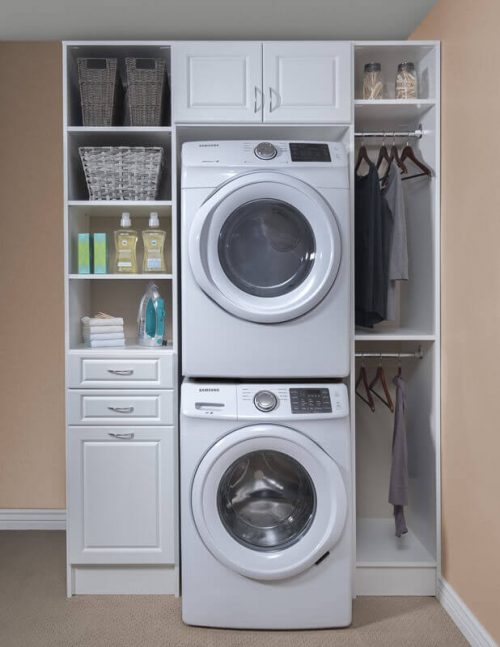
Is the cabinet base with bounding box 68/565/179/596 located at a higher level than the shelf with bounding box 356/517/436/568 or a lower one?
lower

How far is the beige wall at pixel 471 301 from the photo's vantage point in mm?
2037

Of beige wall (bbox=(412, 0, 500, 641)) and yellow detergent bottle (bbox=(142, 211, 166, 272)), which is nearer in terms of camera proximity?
beige wall (bbox=(412, 0, 500, 641))

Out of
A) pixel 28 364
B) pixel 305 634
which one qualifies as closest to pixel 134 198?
pixel 28 364

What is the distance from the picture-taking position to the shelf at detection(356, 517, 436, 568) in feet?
8.44

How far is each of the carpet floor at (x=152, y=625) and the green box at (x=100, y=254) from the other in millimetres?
1393

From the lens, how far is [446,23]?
2.46 meters

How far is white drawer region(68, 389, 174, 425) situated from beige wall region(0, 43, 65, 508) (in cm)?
74

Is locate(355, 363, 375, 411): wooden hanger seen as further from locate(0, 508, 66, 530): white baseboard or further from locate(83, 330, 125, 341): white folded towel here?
locate(0, 508, 66, 530): white baseboard

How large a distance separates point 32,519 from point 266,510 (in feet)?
5.04

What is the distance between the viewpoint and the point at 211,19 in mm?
2734

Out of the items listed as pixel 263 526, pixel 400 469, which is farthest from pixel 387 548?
pixel 263 526

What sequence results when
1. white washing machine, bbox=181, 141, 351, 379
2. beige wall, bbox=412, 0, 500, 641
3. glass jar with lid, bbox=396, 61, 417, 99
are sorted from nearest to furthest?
beige wall, bbox=412, 0, 500, 641 < white washing machine, bbox=181, 141, 351, 379 < glass jar with lid, bbox=396, 61, 417, 99

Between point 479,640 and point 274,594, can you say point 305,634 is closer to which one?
point 274,594

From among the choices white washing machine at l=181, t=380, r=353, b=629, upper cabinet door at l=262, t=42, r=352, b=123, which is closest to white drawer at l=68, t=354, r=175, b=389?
white washing machine at l=181, t=380, r=353, b=629
